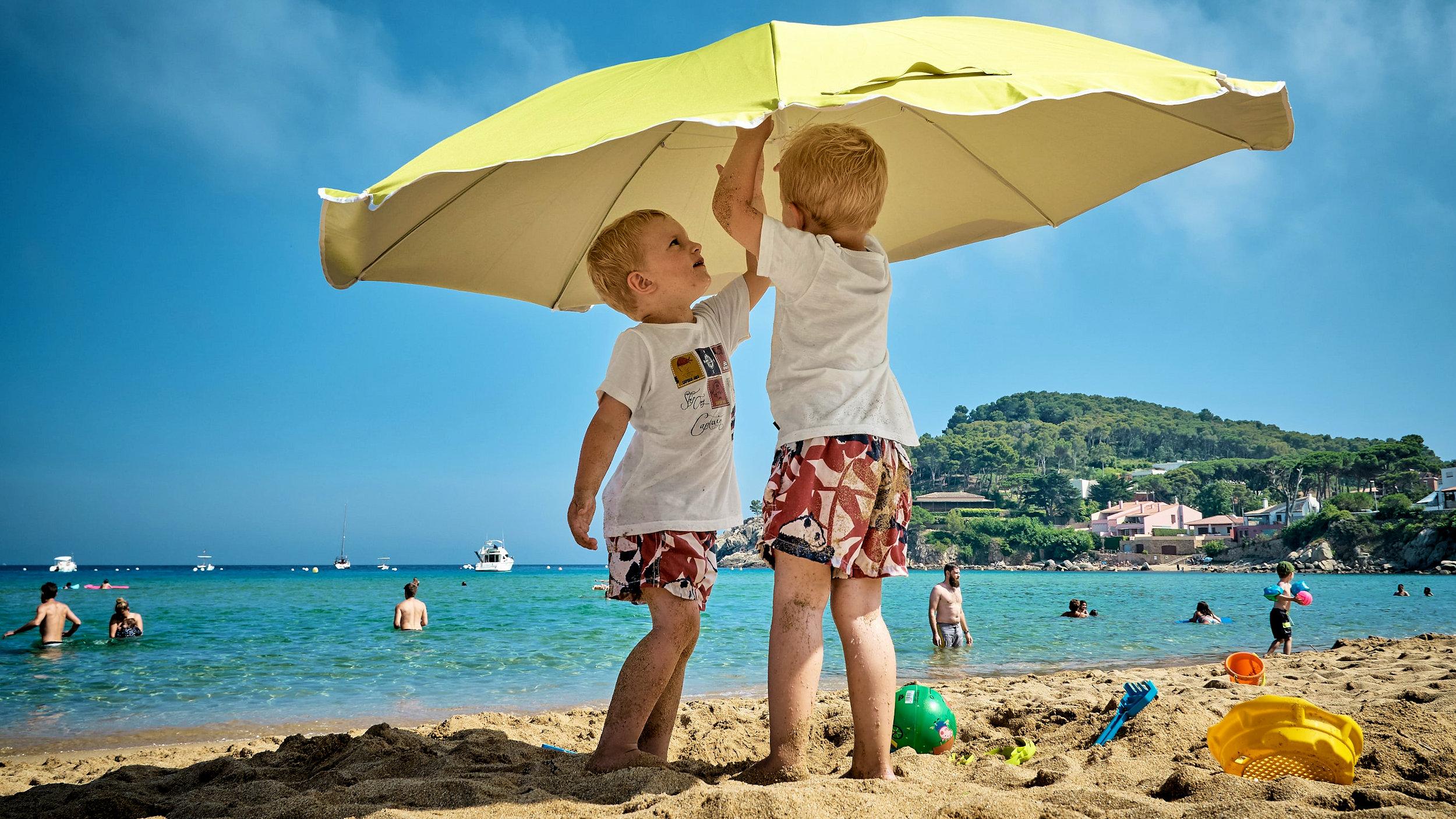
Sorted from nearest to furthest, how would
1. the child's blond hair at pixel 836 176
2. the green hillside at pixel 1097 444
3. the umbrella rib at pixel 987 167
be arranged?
1. the child's blond hair at pixel 836 176
2. the umbrella rib at pixel 987 167
3. the green hillside at pixel 1097 444

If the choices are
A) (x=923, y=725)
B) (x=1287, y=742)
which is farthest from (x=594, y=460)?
(x=1287, y=742)

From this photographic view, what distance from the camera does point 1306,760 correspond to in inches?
80.5

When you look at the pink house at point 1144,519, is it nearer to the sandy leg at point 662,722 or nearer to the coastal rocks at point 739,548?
the coastal rocks at point 739,548

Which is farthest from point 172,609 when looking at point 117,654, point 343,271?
point 343,271

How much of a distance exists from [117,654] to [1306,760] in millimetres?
13432

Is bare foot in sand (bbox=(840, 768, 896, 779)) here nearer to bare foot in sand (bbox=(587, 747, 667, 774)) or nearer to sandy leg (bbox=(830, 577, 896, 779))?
sandy leg (bbox=(830, 577, 896, 779))

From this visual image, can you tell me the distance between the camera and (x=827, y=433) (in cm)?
201

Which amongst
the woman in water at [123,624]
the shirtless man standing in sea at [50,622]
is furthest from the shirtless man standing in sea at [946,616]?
→ the woman in water at [123,624]

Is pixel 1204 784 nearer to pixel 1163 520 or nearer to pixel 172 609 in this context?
pixel 172 609

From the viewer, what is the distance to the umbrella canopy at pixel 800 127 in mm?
1785

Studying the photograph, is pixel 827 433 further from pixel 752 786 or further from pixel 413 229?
pixel 413 229

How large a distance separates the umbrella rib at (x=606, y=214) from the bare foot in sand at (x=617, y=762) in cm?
168

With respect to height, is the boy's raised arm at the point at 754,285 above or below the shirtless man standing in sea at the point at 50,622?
above

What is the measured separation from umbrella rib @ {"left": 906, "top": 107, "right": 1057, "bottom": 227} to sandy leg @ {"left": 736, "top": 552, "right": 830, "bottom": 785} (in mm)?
1711
